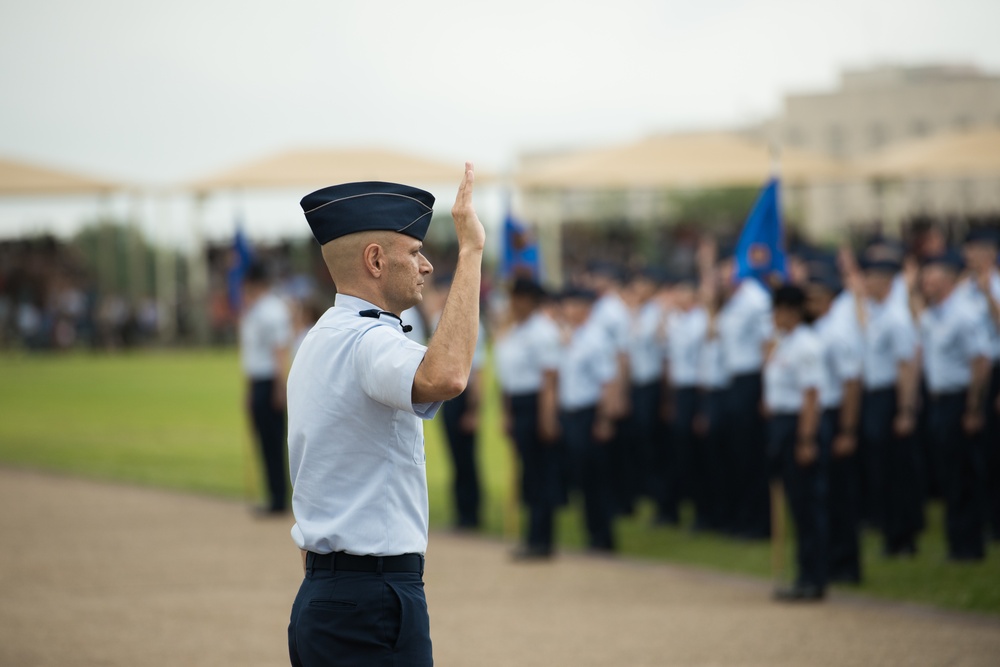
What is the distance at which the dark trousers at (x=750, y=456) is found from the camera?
11930mm

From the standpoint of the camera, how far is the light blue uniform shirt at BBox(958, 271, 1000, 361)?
417 inches

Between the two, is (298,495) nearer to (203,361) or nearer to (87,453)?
(87,453)

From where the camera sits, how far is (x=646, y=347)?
13656mm

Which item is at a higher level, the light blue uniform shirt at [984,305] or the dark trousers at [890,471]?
the light blue uniform shirt at [984,305]

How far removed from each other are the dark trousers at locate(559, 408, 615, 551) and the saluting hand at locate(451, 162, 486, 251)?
767cm

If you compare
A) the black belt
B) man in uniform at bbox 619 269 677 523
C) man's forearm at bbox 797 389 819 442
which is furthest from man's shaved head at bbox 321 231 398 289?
man in uniform at bbox 619 269 677 523

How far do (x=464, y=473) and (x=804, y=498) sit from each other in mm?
4523

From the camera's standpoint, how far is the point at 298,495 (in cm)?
404

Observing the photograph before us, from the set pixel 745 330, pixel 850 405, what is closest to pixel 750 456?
pixel 745 330

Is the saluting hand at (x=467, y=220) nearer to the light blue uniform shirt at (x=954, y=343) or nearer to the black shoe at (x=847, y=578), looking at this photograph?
the black shoe at (x=847, y=578)

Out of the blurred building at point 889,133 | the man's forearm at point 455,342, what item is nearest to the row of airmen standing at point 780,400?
the man's forearm at point 455,342

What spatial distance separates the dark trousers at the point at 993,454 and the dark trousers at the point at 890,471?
0.65 m

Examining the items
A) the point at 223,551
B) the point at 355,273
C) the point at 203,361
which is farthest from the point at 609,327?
the point at 203,361

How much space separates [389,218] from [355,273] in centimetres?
20
